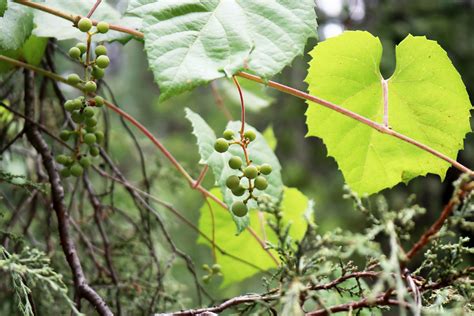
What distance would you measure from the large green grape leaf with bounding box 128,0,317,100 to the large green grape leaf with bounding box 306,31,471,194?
5.8 inches

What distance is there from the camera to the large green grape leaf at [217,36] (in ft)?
2.54

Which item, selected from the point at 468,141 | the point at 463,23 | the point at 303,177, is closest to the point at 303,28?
the point at 468,141

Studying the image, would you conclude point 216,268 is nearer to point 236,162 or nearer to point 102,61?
point 236,162

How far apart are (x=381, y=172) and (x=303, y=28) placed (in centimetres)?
35

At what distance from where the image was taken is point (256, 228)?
143 centimetres

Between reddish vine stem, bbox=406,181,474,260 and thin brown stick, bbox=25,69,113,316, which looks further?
thin brown stick, bbox=25,69,113,316

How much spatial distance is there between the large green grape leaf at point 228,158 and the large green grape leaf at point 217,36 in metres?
0.24

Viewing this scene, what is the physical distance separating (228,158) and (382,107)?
309 mm

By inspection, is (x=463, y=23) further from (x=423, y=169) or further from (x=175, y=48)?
(x=175, y=48)

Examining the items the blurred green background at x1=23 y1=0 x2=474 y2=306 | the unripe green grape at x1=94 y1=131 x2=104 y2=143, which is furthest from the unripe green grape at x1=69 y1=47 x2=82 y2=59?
the blurred green background at x1=23 y1=0 x2=474 y2=306

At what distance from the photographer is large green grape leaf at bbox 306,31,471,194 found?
3.30ft

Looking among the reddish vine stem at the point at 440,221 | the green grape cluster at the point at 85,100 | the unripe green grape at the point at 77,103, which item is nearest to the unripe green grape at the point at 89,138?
the green grape cluster at the point at 85,100

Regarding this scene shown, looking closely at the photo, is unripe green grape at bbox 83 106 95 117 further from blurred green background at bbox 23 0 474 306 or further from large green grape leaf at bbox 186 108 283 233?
blurred green background at bbox 23 0 474 306

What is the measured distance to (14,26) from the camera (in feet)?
3.11
